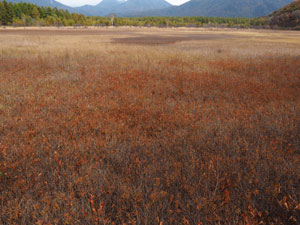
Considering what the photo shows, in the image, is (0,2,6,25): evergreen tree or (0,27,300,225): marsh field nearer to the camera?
(0,27,300,225): marsh field

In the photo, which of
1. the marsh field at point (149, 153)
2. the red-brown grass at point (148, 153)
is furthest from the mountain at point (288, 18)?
the marsh field at point (149, 153)

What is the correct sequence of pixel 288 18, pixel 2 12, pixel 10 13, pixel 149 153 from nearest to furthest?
pixel 149 153 → pixel 2 12 → pixel 288 18 → pixel 10 13

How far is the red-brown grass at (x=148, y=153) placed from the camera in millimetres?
2566

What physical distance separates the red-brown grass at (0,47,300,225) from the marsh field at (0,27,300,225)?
0.07 feet

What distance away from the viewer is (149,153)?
13.1ft

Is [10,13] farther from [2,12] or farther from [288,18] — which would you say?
[288,18]

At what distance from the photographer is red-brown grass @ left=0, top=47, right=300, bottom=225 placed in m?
2.57

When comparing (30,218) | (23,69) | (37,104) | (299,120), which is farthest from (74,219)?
(23,69)

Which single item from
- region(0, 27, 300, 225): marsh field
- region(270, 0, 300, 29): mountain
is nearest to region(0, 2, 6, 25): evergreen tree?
region(0, 27, 300, 225): marsh field

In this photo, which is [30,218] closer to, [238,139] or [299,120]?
[238,139]

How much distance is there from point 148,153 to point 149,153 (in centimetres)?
2

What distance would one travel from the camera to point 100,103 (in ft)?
22.1

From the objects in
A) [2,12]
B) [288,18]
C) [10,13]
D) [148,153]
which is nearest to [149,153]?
[148,153]

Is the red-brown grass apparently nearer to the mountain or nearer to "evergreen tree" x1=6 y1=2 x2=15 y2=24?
the mountain
